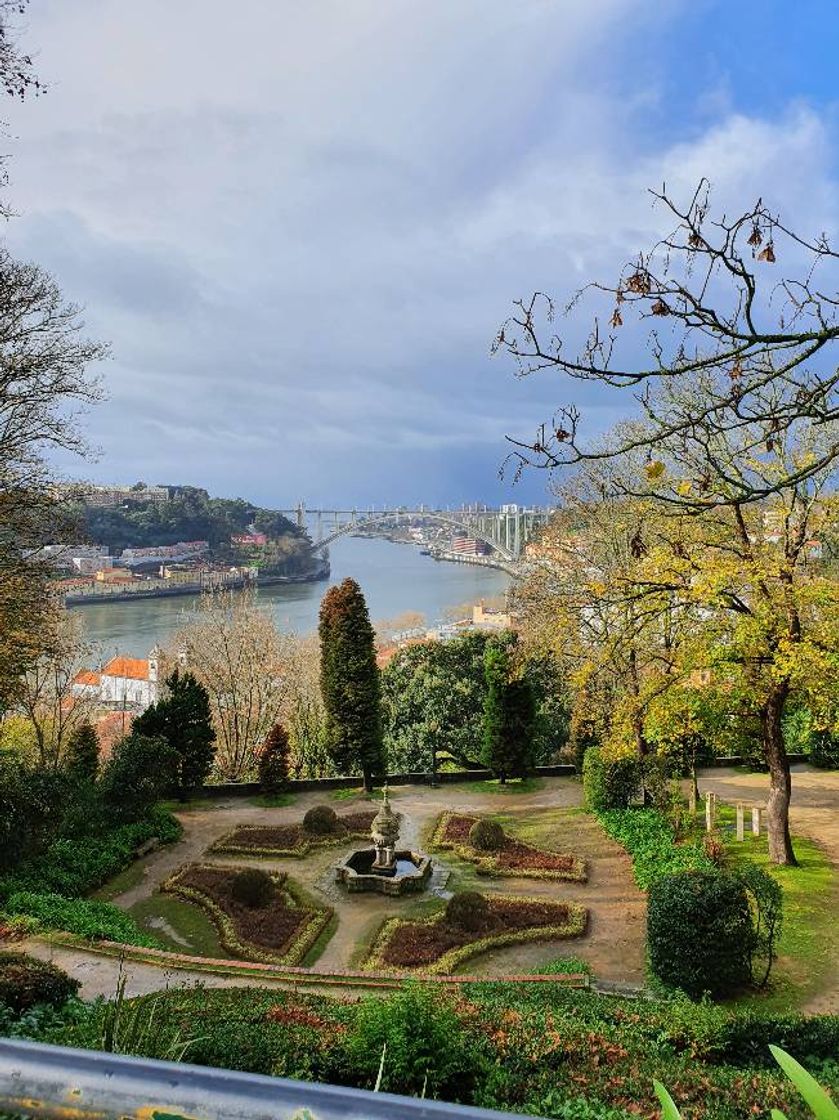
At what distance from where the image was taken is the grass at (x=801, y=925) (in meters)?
9.45

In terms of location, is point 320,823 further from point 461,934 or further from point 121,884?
point 461,934

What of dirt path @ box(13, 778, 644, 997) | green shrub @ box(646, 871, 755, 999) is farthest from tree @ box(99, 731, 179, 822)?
green shrub @ box(646, 871, 755, 999)

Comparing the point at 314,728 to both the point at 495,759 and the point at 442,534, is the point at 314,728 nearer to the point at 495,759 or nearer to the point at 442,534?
the point at 495,759

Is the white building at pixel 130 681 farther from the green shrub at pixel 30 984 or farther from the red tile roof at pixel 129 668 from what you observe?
the green shrub at pixel 30 984

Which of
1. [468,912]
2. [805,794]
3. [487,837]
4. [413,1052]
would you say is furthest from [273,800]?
[413,1052]

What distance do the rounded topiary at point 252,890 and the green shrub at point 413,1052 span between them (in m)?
8.50

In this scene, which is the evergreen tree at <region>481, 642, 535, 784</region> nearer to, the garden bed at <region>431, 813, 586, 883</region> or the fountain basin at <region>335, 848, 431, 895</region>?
the garden bed at <region>431, 813, 586, 883</region>

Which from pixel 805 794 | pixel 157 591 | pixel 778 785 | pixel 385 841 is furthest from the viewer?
pixel 157 591

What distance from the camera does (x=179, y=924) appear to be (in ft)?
41.2

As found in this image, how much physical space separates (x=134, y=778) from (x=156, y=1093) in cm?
1692

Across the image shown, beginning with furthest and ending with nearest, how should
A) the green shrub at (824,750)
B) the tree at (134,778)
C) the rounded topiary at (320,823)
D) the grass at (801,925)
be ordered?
the green shrub at (824,750), the rounded topiary at (320,823), the tree at (134,778), the grass at (801,925)

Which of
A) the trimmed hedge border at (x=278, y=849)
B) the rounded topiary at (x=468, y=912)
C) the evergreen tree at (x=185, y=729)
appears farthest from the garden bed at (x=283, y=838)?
the rounded topiary at (x=468, y=912)

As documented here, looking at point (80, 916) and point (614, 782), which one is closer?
point (80, 916)

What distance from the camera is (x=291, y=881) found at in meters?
14.5
